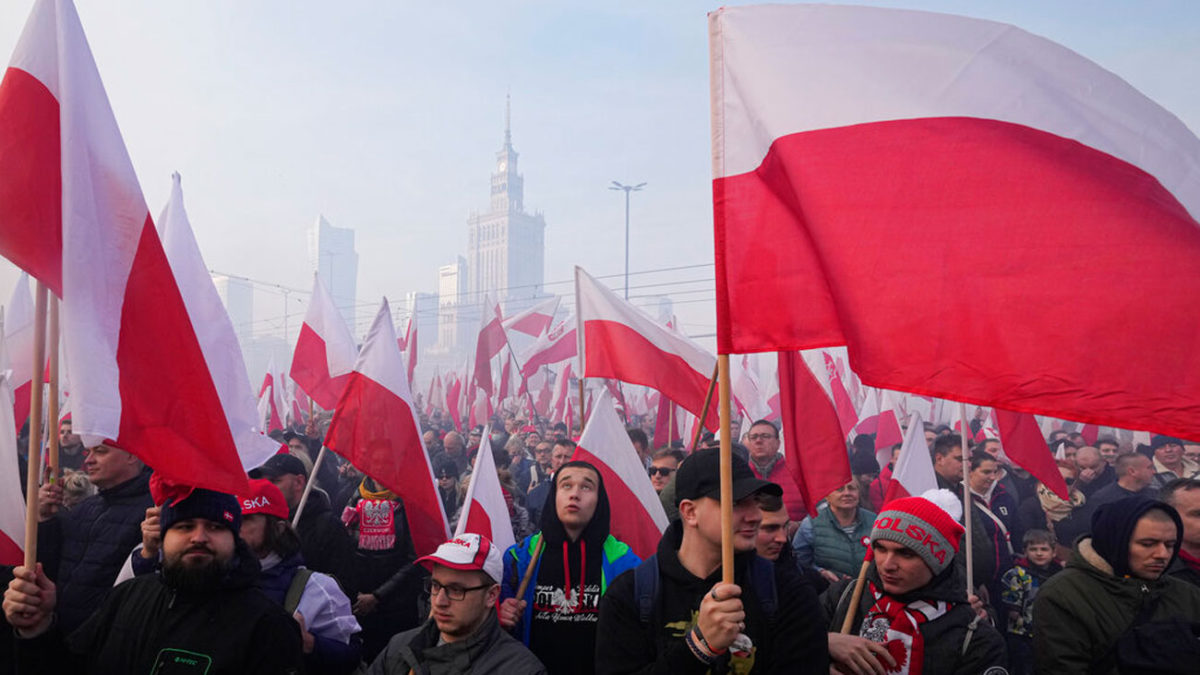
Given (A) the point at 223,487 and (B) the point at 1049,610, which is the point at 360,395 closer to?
(A) the point at 223,487

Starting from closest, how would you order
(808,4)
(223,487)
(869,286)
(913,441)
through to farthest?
(869,286)
(808,4)
(223,487)
(913,441)

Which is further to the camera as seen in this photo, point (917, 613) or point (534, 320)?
point (534, 320)

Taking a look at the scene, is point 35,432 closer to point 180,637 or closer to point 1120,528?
point 180,637

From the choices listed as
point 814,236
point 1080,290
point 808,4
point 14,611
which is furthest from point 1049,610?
point 14,611

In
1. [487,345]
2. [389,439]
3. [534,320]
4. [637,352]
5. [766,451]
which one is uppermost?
[534,320]

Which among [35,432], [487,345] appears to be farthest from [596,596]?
[487,345]

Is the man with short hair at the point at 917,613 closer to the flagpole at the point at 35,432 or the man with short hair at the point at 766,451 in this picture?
the flagpole at the point at 35,432

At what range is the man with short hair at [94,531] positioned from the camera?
451 cm

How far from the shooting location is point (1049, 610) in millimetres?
3652

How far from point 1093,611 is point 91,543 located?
16.0 feet

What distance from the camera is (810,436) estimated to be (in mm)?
5148

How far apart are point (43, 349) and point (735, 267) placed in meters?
2.58

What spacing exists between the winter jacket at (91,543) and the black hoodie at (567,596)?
Answer: 7.00ft

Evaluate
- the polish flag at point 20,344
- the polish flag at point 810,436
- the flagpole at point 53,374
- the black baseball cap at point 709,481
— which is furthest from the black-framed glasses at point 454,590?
the polish flag at point 20,344
